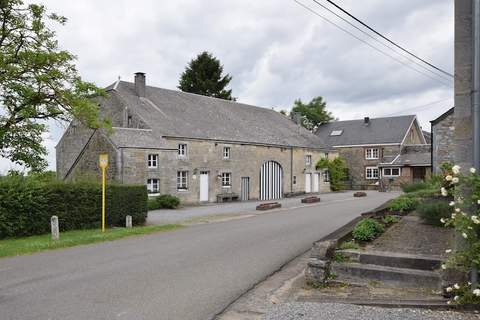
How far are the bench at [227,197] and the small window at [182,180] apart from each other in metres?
3.00

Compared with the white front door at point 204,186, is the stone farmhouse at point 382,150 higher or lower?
higher

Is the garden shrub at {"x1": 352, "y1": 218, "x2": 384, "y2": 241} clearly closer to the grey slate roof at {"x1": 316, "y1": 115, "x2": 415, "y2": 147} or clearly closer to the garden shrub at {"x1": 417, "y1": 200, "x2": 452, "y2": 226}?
the garden shrub at {"x1": 417, "y1": 200, "x2": 452, "y2": 226}

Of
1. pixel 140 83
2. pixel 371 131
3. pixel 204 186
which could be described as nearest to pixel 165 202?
pixel 204 186

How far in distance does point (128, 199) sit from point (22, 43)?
7884 mm

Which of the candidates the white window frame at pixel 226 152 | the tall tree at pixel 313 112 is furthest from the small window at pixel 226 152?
the tall tree at pixel 313 112

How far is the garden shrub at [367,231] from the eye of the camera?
8.58 meters

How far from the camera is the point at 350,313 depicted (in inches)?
204

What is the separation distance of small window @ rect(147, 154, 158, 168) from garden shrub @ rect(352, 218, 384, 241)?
57.9ft

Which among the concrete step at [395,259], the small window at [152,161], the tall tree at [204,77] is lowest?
the concrete step at [395,259]

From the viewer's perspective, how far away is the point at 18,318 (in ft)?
18.1

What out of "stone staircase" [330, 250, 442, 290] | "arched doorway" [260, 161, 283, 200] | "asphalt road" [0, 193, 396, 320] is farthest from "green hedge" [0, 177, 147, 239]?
"arched doorway" [260, 161, 283, 200]

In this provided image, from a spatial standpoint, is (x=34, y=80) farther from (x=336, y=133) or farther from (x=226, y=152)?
(x=336, y=133)

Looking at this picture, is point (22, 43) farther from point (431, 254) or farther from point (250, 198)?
point (250, 198)

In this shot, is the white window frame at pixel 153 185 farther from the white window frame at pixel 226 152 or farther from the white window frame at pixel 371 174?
the white window frame at pixel 371 174
